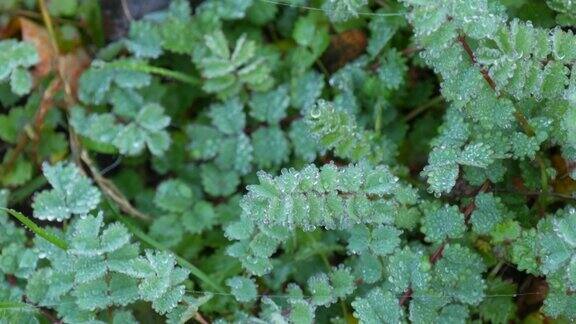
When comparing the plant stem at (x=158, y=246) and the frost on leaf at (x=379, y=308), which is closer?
the frost on leaf at (x=379, y=308)

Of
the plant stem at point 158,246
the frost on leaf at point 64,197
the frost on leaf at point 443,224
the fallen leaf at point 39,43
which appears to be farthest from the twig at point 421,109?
the fallen leaf at point 39,43

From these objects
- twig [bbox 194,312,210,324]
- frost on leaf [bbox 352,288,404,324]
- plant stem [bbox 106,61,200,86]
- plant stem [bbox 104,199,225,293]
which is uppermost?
plant stem [bbox 106,61,200,86]

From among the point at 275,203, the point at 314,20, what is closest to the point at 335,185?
the point at 275,203

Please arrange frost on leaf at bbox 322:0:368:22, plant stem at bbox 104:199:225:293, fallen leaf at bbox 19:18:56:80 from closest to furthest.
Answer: frost on leaf at bbox 322:0:368:22, plant stem at bbox 104:199:225:293, fallen leaf at bbox 19:18:56:80

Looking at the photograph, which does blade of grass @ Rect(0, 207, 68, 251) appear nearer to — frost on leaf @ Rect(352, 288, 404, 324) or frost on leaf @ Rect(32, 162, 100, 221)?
frost on leaf @ Rect(32, 162, 100, 221)

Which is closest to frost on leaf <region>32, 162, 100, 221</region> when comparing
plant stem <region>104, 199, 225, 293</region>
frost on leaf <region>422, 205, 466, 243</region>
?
plant stem <region>104, 199, 225, 293</region>

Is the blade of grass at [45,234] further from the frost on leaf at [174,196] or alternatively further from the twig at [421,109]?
the twig at [421,109]

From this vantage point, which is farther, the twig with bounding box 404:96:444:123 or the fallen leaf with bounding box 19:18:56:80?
the fallen leaf with bounding box 19:18:56:80

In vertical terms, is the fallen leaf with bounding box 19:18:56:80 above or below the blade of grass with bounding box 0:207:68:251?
above

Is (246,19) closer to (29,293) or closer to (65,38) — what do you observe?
(65,38)
